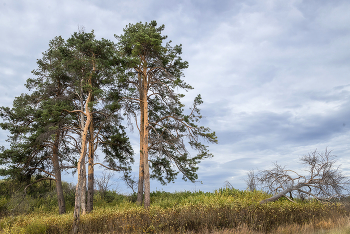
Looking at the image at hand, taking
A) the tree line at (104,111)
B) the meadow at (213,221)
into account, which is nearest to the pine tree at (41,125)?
the tree line at (104,111)

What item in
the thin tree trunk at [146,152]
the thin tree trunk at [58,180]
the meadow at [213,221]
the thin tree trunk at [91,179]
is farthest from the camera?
the thin tree trunk at [58,180]

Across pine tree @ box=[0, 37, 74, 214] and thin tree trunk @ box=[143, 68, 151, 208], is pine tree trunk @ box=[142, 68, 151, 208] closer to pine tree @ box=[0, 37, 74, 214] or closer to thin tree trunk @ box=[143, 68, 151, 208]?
thin tree trunk @ box=[143, 68, 151, 208]

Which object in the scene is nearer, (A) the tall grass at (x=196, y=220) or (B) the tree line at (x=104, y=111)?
(A) the tall grass at (x=196, y=220)

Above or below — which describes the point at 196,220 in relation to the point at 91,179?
below

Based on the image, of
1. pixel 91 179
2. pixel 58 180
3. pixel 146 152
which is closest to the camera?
pixel 146 152

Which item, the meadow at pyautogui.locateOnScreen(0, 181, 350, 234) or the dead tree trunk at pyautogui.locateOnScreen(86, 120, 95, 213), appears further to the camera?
the dead tree trunk at pyautogui.locateOnScreen(86, 120, 95, 213)

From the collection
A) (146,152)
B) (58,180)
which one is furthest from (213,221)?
(58,180)

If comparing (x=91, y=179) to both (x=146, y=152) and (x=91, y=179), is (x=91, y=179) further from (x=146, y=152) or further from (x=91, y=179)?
(x=146, y=152)

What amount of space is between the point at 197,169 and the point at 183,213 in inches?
323

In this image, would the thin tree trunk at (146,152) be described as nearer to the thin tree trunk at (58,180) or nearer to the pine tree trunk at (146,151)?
the pine tree trunk at (146,151)

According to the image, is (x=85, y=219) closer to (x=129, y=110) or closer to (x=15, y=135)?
(x=129, y=110)

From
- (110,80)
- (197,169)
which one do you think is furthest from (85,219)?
(110,80)

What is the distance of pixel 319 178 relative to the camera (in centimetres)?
1385

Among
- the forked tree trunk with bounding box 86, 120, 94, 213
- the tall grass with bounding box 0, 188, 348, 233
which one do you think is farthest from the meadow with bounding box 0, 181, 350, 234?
the forked tree trunk with bounding box 86, 120, 94, 213
